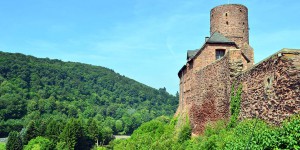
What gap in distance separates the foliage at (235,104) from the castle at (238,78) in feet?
1.16

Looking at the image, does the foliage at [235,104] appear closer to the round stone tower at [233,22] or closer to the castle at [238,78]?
the castle at [238,78]

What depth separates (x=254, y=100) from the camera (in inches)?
559

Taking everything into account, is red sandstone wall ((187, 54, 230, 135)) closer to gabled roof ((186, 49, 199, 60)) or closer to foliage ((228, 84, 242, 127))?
foliage ((228, 84, 242, 127))

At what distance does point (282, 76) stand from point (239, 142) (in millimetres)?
2765

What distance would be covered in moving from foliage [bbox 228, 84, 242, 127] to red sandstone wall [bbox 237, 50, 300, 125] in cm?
66

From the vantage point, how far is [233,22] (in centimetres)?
3203

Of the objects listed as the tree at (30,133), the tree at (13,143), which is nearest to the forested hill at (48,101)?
the tree at (30,133)

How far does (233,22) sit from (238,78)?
17.1 metres

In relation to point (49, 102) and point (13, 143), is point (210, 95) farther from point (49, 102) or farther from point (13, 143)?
point (49, 102)

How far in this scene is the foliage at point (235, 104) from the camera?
52.1 ft

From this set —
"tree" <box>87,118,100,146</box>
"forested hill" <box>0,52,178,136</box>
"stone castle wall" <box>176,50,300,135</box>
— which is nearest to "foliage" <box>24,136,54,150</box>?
"tree" <box>87,118,100,146</box>

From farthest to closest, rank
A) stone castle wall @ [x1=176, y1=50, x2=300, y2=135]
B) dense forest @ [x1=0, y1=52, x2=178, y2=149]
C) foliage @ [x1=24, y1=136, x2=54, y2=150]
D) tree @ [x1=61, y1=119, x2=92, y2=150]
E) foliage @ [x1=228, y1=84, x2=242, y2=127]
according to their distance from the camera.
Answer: dense forest @ [x1=0, y1=52, x2=178, y2=149], tree @ [x1=61, y1=119, x2=92, y2=150], foliage @ [x1=24, y1=136, x2=54, y2=150], foliage @ [x1=228, y1=84, x2=242, y2=127], stone castle wall @ [x1=176, y1=50, x2=300, y2=135]

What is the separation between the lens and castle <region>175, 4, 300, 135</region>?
1141 cm

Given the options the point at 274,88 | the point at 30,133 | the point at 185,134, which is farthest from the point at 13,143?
the point at 274,88
